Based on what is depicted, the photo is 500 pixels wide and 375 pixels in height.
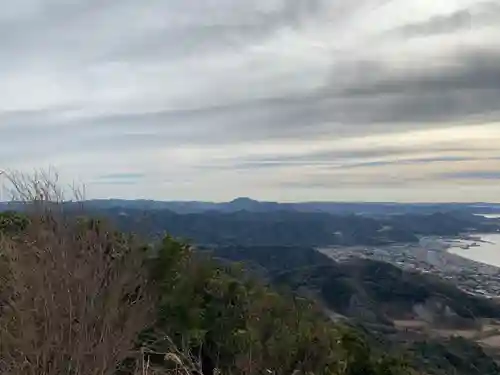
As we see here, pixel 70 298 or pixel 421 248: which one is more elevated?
pixel 70 298

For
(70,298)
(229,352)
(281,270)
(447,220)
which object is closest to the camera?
(70,298)

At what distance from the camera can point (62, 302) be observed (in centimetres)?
445

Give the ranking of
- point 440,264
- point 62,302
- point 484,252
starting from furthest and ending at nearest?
1. point 484,252
2. point 440,264
3. point 62,302

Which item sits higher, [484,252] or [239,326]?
[239,326]

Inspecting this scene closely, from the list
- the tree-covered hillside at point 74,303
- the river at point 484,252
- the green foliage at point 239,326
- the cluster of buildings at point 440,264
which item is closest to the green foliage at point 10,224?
the tree-covered hillside at point 74,303

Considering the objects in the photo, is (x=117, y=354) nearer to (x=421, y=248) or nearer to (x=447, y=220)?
(x=421, y=248)

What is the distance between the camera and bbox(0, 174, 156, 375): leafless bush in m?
4.37

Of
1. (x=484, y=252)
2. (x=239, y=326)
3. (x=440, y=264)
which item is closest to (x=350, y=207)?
(x=484, y=252)

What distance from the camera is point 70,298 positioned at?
14.6 feet

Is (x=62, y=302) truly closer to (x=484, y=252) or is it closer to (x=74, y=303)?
(x=74, y=303)

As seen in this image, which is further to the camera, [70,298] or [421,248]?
[421,248]

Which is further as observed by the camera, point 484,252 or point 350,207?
point 350,207

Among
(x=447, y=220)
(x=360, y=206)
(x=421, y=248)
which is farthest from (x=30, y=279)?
(x=360, y=206)

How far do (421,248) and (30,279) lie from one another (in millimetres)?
81992
